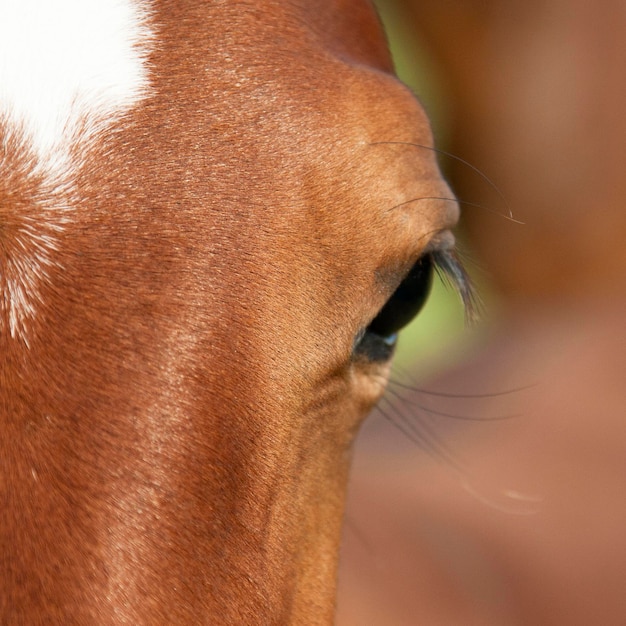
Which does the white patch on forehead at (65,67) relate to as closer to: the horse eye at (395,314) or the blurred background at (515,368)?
the horse eye at (395,314)

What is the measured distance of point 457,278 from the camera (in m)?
1.19

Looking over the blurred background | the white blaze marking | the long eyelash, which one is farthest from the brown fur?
the blurred background

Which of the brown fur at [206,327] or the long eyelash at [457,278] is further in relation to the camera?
the long eyelash at [457,278]

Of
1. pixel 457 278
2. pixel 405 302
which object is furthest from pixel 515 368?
pixel 405 302

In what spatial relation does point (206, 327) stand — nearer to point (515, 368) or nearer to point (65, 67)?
point (65, 67)

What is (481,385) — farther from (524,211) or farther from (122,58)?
(122,58)

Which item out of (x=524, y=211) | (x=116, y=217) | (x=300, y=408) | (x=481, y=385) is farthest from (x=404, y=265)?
(x=524, y=211)

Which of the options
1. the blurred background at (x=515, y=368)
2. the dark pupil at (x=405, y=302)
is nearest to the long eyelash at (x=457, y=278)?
the dark pupil at (x=405, y=302)

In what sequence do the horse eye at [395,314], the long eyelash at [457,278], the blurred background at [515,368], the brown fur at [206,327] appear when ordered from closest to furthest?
the brown fur at [206,327] < the horse eye at [395,314] < the long eyelash at [457,278] < the blurred background at [515,368]

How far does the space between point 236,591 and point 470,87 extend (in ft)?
6.16

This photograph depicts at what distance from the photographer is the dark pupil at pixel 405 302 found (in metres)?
1.03

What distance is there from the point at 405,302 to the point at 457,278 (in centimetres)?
16

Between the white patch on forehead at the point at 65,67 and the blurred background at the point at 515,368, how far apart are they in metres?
1.12

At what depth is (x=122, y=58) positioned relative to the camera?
0.83m
